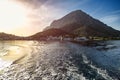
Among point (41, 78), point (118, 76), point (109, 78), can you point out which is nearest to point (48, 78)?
point (41, 78)

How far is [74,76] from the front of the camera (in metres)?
29.7

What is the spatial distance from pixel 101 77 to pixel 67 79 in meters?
6.25

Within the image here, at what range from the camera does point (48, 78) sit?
29.0m

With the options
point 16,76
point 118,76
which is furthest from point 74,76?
point 16,76

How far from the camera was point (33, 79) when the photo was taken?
2850 cm

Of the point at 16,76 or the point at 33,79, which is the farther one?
the point at 16,76

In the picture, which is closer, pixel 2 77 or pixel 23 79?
pixel 23 79

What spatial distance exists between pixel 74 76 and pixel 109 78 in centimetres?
628

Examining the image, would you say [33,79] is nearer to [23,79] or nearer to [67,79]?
[23,79]

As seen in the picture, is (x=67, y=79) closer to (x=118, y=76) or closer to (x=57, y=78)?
(x=57, y=78)

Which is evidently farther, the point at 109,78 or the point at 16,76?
the point at 16,76

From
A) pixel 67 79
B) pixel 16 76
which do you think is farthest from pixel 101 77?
pixel 16 76

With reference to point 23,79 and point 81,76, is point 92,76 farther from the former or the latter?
point 23,79

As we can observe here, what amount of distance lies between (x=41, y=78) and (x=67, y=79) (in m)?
4.91
